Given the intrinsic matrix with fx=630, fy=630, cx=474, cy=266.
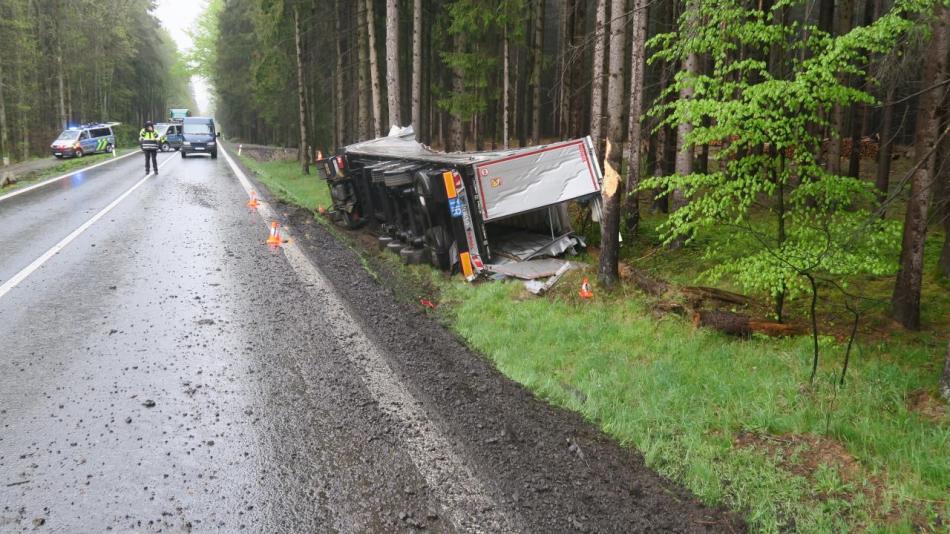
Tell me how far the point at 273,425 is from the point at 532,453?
75.0 inches

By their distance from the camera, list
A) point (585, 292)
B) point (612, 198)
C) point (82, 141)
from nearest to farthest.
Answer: point (585, 292) < point (612, 198) < point (82, 141)

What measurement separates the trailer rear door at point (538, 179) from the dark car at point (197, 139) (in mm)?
31707

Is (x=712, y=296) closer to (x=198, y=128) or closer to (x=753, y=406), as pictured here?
(x=753, y=406)

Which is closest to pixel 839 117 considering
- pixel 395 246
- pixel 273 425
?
pixel 395 246

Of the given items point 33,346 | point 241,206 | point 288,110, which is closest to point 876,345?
point 33,346

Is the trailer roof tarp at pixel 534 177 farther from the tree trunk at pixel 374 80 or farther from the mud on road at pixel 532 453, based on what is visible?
the tree trunk at pixel 374 80

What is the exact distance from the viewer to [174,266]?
9500 mm

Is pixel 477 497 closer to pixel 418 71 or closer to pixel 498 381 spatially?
pixel 498 381

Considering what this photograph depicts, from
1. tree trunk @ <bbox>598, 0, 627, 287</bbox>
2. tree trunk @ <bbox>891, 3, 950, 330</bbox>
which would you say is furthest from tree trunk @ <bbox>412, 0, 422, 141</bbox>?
tree trunk @ <bbox>891, 3, 950, 330</bbox>

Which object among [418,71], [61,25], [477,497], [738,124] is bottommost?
[477,497]

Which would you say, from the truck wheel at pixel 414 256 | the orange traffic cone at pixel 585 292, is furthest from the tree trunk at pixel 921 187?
the truck wheel at pixel 414 256

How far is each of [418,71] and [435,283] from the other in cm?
1048

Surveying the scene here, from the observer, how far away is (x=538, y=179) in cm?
957

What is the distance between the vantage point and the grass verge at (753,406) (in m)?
3.78
